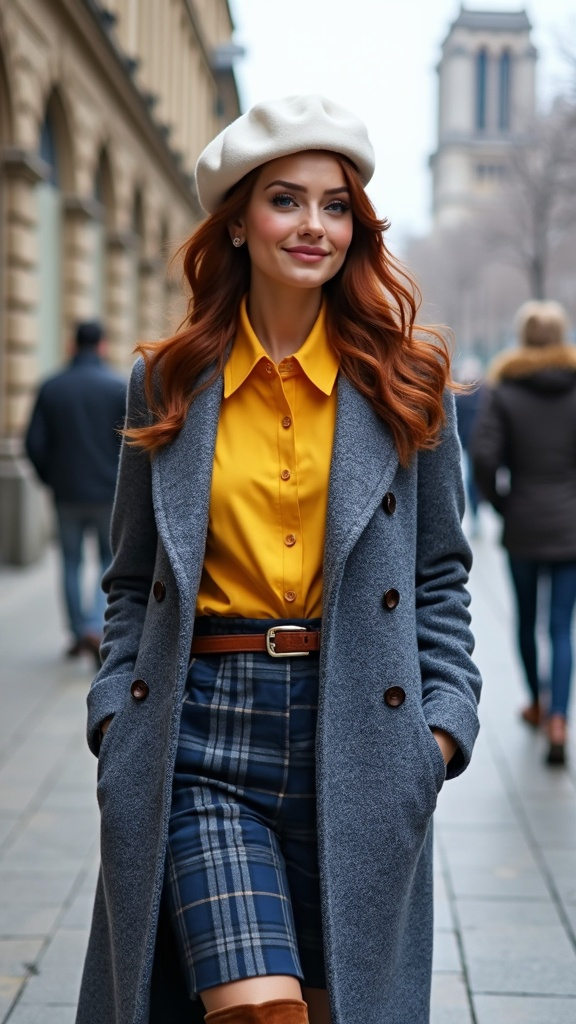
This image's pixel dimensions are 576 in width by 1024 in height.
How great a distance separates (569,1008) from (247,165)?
2335mm

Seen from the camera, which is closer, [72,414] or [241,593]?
[241,593]

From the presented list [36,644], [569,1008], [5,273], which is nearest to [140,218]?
[5,273]

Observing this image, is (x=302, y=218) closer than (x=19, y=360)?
Yes

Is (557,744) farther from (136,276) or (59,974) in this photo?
(136,276)

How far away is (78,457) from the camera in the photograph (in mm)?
8258

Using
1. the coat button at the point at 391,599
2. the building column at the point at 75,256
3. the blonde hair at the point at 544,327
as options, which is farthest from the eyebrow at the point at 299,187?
the building column at the point at 75,256

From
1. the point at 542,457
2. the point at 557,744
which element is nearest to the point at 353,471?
the point at 557,744

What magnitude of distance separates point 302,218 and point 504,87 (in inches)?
5667

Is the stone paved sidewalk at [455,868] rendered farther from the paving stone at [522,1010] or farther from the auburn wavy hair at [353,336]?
the auburn wavy hair at [353,336]

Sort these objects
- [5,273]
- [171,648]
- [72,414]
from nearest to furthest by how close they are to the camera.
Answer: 1. [171,648]
2. [72,414]
3. [5,273]

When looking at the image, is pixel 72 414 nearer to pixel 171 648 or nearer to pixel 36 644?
pixel 36 644

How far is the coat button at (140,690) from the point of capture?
238 cm

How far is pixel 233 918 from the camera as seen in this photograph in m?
2.15

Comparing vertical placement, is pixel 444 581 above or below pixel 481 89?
below
